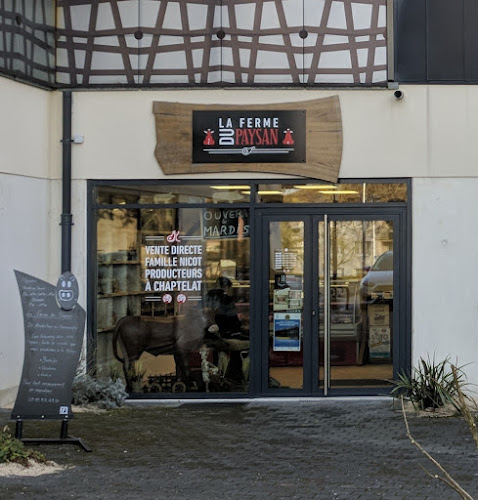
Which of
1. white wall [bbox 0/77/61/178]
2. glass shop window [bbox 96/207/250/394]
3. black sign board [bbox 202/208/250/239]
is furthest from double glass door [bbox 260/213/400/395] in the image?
white wall [bbox 0/77/61/178]

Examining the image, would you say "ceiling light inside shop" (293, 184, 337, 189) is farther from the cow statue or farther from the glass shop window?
the cow statue

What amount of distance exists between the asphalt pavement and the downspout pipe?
2097mm

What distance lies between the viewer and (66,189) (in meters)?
11.9

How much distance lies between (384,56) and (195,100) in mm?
2409

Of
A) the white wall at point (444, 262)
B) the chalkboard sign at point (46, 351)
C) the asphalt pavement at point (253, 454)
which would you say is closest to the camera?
the asphalt pavement at point (253, 454)

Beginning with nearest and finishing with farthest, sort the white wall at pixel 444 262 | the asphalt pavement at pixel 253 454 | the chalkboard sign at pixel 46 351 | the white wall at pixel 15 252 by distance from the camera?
1. the asphalt pavement at pixel 253 454
2. the chalkboard sign at pixel 46 351
3. the white wall at pixel 15 252
4. the white wall at pixel 444 262

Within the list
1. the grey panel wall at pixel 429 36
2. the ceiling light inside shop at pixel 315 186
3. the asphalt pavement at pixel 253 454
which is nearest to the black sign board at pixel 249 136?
the ceiling light inside shop at pixel 315 186

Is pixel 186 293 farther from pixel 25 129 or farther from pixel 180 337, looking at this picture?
pixel 25 129

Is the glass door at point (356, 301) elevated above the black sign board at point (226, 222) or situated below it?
below

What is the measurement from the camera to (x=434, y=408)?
427 inches

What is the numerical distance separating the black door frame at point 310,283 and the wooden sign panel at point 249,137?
0.55m

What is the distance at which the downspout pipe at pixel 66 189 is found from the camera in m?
11.9

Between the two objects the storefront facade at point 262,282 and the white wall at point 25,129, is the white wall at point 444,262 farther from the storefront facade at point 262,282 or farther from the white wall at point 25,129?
the white wall at point 25,129

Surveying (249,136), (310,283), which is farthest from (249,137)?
(310,283)
